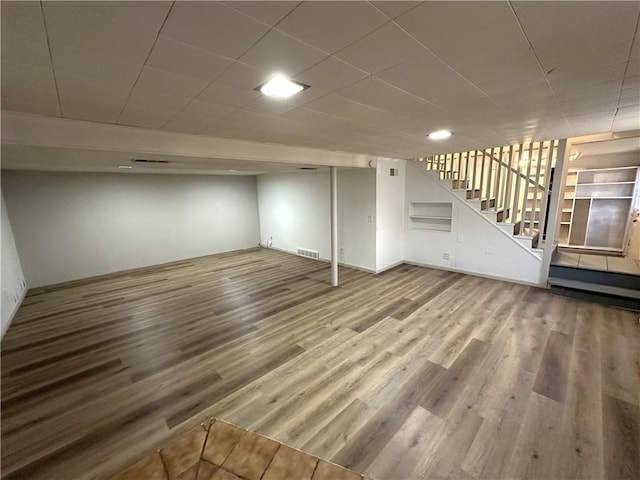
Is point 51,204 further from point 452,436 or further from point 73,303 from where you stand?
point 452,436

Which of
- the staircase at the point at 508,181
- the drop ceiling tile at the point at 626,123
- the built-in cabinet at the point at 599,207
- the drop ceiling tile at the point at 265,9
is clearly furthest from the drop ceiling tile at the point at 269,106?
the built-in cabinet at the point at 599,207

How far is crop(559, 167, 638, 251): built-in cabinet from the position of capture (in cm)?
543

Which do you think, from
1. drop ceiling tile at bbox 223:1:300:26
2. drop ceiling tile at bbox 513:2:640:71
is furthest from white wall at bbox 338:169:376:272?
drop ceiling tile at bbox 223:1:300:26

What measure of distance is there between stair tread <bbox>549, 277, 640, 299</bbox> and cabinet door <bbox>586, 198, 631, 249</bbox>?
2.61m

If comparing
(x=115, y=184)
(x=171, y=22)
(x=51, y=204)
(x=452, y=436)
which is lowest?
(x=452, y=436)

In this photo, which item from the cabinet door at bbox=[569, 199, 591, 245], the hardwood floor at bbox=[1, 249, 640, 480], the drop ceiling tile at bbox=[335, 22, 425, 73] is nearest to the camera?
the drop ceiling tile at bbox=[335, 22, 425, 73]

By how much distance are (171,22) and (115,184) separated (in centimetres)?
619

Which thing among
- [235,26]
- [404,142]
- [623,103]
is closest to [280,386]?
[235,26]

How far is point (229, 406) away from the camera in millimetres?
2189

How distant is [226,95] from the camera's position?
6.30 feet

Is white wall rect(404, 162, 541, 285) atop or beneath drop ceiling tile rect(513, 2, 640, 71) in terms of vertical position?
beneath

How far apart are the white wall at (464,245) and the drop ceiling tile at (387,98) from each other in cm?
334

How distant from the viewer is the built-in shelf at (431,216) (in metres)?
5.66

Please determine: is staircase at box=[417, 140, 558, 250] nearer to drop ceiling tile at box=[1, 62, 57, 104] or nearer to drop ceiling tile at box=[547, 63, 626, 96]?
drop ceiling tile at box=[547, 63, 626, 96]
